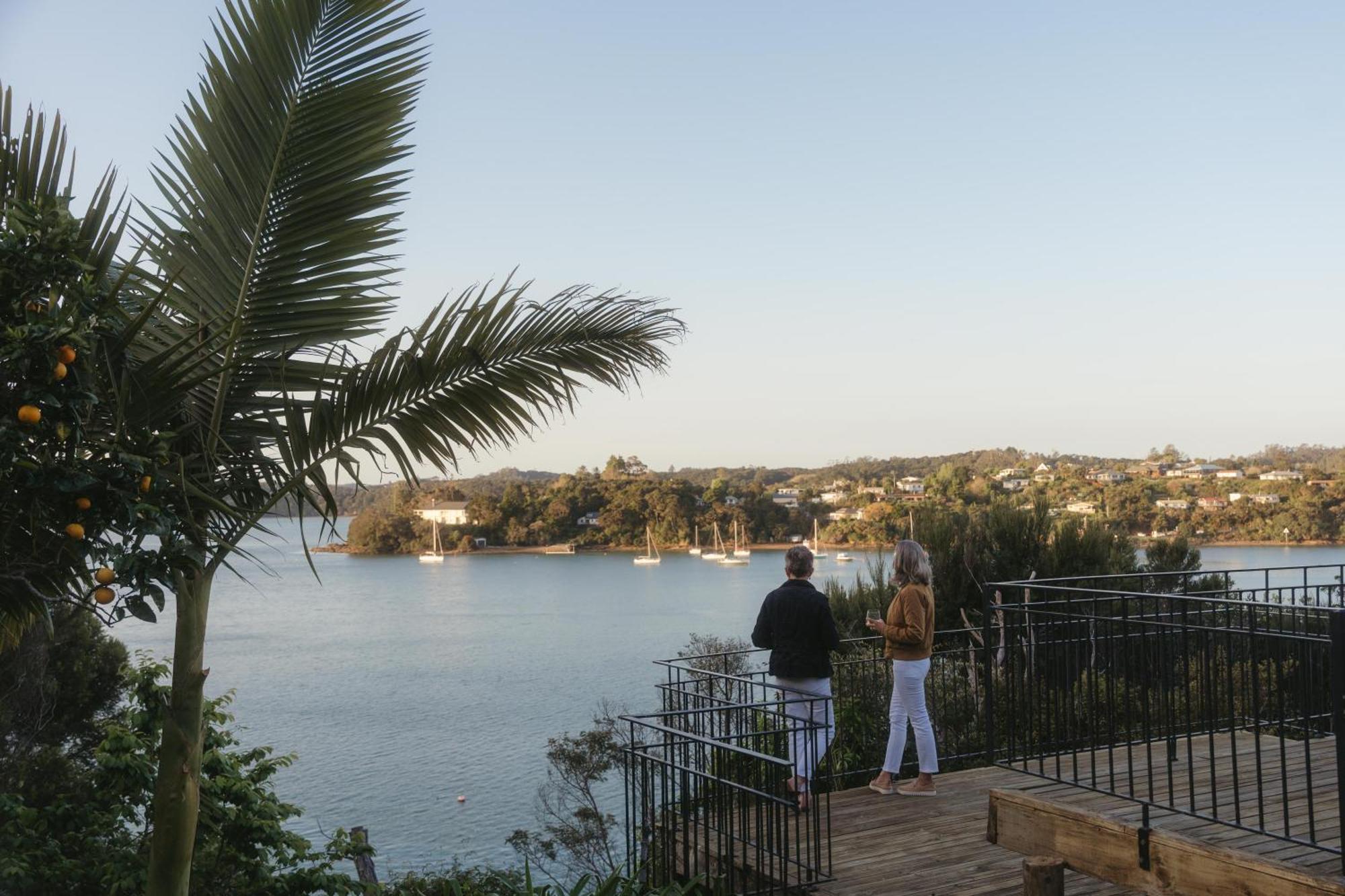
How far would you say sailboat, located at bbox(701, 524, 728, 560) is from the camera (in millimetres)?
86444

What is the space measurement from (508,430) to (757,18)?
25.3 metres

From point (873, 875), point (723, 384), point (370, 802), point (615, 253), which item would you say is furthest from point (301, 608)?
point (873, 875)

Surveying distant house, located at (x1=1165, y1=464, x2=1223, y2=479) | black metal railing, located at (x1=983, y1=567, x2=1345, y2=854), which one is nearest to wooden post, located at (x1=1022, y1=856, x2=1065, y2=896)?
black metal railing, located at (x1=983, y1=567, x2=1345, y2=854)

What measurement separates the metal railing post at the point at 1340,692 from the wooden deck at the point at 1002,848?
0.37 metres

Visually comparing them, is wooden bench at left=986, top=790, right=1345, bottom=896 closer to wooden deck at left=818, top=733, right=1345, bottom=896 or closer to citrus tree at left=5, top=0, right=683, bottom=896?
wooden deck at left=818, top=733, right=1345, bottom=896

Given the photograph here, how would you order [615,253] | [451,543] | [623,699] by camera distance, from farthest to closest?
[451,543], [615,253], [623,699]

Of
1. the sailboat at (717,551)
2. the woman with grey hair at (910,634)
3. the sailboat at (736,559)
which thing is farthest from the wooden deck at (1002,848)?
the sailboat at (736,559)

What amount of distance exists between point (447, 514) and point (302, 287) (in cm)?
9632

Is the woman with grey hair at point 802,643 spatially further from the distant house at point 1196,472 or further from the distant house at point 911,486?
the distant house at point 911,486

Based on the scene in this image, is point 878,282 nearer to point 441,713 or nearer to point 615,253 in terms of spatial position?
point 441,713

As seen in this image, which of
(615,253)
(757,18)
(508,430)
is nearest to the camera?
(508,430)

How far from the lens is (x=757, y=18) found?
27203 millimetres

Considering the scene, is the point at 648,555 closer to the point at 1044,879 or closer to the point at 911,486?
the point at 911,486

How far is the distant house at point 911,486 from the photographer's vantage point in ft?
211
